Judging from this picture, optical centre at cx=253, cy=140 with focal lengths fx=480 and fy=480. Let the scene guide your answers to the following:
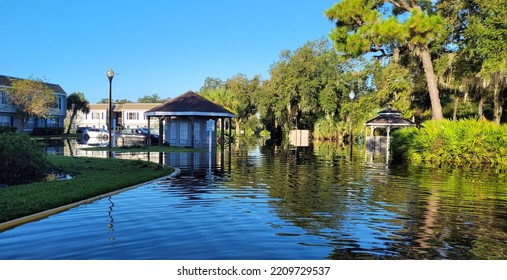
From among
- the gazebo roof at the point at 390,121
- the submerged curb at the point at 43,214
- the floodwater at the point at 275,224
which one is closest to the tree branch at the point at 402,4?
the gazebo roof at the point at 390,121

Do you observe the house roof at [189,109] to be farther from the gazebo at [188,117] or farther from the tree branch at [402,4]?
the tree branch at [402,4]

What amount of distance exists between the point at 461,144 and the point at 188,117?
1938 cm

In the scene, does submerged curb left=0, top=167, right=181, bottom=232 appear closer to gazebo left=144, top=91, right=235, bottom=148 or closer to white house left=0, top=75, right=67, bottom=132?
gazebo left=144, top=91, right=235, bottom=148

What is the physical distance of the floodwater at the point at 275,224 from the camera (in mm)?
6574

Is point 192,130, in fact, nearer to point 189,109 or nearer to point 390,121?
point 189,109

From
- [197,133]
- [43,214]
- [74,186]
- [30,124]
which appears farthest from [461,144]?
[30,124]

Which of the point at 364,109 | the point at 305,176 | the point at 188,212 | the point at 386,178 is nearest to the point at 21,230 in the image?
the point at 188,212

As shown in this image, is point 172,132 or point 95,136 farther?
point 95,136

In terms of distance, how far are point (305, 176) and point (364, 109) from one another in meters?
40.0

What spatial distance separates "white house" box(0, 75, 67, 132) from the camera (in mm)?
53969

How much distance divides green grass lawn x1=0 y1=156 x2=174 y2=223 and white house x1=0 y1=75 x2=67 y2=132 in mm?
41520

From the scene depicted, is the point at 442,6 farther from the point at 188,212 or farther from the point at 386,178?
the point at 188,212

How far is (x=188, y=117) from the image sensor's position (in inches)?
1398

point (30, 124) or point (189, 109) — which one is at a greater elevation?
point (189, 109)
